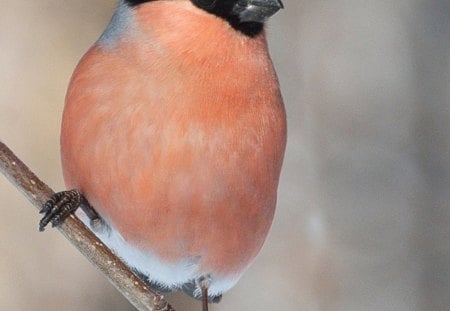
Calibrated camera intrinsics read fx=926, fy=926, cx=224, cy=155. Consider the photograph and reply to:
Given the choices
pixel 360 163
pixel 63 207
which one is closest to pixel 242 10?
pixel 63 207

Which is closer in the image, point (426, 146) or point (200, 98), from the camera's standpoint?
point (200, 98)

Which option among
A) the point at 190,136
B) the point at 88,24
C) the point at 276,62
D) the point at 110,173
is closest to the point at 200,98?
the point at 190,136

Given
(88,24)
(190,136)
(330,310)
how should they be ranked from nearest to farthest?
1. (190,136)
2. (88,24)
3. (330,310)

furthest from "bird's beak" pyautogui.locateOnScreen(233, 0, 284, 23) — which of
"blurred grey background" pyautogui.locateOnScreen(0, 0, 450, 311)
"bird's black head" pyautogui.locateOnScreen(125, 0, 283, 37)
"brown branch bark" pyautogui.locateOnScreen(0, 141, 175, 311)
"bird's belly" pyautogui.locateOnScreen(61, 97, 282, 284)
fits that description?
"blurred grey background" pyautogui.locateOnScreen(0, 0, 450, 311)

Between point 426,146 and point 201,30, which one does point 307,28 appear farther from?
point 201,30

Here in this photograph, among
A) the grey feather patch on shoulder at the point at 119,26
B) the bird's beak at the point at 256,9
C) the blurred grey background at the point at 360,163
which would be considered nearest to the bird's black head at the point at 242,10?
the bird's beak at the point at 256,9

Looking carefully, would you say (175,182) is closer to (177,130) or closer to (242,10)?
(177,130)

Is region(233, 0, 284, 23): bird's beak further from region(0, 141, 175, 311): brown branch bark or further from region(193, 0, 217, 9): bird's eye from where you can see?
region(0, 141, 175, 311): brown branch bark
